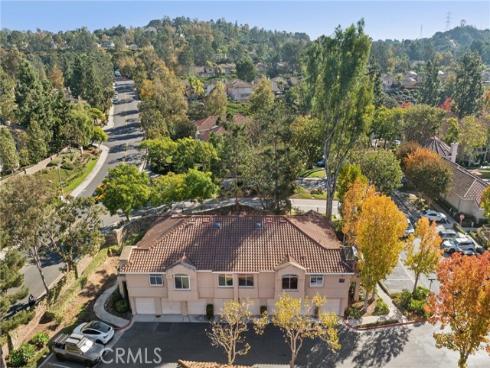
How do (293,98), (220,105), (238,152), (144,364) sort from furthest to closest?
1. (293,98)
2. (220,105)
3. (238,152)
4. (144,364)

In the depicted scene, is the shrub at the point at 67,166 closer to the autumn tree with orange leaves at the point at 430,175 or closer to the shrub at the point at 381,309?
Answer: the autumn tree with orange leaves at the point at 430,175

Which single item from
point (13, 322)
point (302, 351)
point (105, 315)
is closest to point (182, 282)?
point (105, 315)

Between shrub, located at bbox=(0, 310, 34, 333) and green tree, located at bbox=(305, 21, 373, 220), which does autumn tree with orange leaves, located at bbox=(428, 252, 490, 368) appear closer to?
green tree, located at bbox=(305, 21, 373, 220)

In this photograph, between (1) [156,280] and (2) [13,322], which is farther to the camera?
(1) [156,280]

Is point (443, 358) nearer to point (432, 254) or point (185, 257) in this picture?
point (432, 254)

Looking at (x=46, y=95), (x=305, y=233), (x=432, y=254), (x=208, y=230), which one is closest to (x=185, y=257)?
(x=208, y=230)

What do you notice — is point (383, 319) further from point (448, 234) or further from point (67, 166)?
point (67, 166)
